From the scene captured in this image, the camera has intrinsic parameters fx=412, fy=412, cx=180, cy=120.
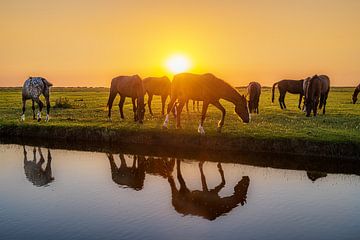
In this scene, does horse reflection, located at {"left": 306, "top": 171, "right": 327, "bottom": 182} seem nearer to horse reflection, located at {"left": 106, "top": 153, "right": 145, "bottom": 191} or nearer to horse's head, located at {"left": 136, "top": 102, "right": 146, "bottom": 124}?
horse reflection, located at {"left": 106, "top": 153, "right": 145, "bottom": 191}

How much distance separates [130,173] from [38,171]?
3.83 m

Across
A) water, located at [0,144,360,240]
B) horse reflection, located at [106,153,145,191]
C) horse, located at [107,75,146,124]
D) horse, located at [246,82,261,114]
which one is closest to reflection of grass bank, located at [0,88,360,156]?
horse, located at [107,75,146,124]

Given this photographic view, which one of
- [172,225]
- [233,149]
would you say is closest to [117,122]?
[233,149]

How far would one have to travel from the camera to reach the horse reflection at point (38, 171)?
49.5 feet

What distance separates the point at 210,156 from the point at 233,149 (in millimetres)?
1455

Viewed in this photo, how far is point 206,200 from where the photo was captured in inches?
512

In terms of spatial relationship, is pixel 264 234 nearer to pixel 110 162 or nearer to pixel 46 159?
pixel 110 162

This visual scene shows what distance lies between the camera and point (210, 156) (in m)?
18.8

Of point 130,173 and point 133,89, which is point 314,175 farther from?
point 133,89

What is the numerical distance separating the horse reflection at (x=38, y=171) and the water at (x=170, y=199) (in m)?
0.04

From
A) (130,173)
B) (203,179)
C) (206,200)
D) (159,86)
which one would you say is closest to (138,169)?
(130,173)

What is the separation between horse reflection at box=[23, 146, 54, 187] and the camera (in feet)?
49.5

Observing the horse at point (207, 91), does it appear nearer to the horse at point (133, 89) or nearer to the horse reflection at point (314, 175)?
the horse at point (133, 89)

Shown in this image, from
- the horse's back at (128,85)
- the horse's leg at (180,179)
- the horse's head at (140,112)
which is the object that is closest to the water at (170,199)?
the horse's leg at (180,179)
